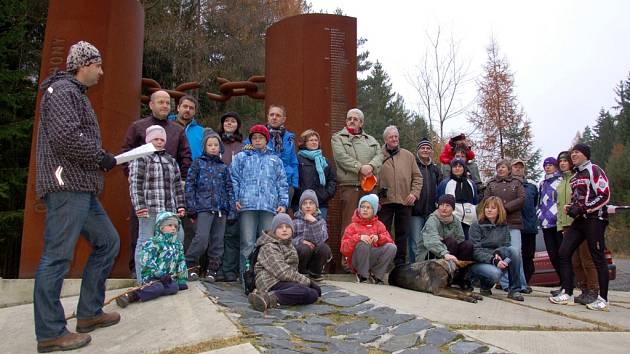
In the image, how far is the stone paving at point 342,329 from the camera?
3623 mm

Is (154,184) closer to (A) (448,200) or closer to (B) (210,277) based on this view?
(B) (210,277)

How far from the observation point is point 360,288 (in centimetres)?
568

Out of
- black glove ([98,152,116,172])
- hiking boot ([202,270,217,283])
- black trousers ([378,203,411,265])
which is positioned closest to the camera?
black glove ([98,152,116,172])

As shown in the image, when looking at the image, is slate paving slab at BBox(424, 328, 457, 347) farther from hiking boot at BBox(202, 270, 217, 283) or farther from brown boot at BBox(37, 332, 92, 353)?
hiking boot at BBox(202, 270, 217, 283)

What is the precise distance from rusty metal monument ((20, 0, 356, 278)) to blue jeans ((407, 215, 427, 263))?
3.14 feet

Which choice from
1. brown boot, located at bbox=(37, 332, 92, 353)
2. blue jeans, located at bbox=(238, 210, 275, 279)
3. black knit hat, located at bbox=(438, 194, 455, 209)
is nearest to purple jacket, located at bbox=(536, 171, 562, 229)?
black knit hat, located at bbox=(438, 194, 455, 209)

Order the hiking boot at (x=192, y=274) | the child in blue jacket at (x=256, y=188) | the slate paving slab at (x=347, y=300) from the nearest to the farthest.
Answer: the slate paving slab at (x=347, y=300) → the hiking boot at (x=192, y=274) → the child in blue jacket at (x=256, y=188)

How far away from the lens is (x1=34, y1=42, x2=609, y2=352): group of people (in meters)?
3.76

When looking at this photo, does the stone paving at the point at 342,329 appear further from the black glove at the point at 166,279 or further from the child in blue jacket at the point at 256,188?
the child in blue jacket at the point at 256,188

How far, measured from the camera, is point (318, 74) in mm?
7629

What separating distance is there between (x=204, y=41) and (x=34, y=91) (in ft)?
17.7

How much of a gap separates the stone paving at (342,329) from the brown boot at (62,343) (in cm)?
107

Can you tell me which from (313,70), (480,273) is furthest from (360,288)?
(313,70)

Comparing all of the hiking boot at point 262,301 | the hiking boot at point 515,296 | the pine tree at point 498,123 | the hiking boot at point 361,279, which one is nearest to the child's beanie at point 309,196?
the hiking boot at point 361,279
